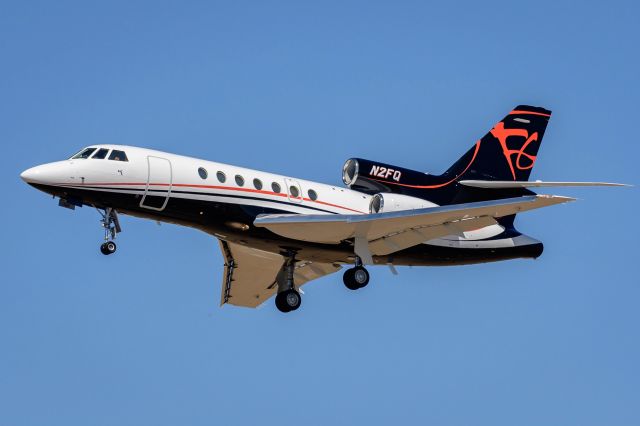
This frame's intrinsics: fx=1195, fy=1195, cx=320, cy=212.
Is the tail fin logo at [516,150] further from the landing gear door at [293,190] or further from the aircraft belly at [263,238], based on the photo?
the landing gear door at [293,190]

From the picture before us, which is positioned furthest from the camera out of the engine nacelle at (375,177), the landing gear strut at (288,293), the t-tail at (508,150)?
the t-tail at (508,150)

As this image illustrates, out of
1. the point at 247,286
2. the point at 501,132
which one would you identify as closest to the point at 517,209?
the point at 501,132

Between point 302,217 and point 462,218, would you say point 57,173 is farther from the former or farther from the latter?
point 462,218

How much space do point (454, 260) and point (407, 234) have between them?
2.41m

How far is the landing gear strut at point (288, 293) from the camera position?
29828 mm

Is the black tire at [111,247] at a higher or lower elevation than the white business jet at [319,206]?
lower

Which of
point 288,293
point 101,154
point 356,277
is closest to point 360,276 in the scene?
point 356,277

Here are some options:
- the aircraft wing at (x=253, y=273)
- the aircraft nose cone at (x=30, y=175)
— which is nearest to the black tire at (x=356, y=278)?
the aircraft wing at (x=253, y=273)

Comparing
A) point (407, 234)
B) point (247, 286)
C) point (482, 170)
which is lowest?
point (247, 286)

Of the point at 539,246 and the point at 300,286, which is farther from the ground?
the point at 539,246

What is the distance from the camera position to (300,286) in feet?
105

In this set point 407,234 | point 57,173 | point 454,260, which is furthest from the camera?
point 454,260

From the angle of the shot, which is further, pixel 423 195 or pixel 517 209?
pixel 423 195

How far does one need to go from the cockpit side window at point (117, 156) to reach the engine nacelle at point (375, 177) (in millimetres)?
5776
